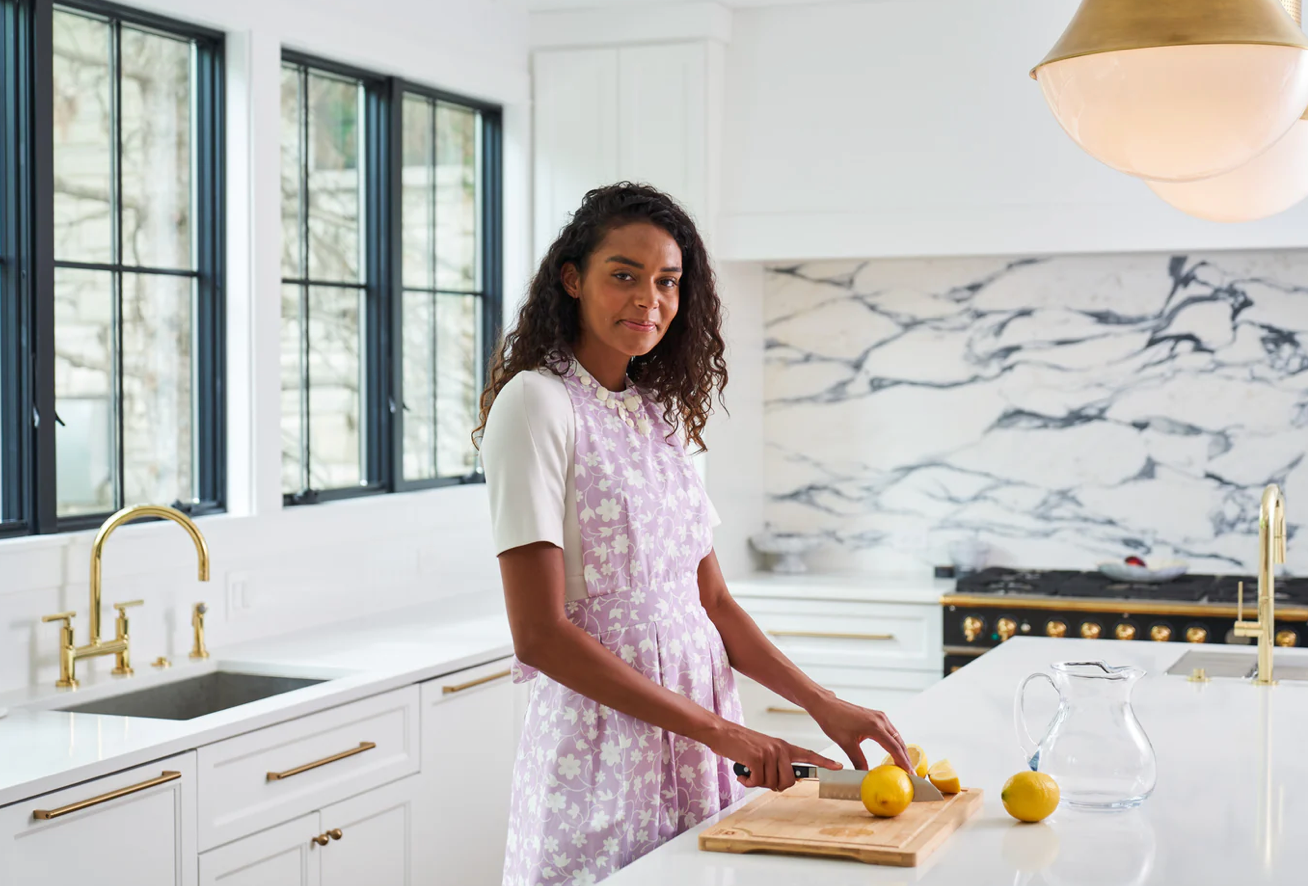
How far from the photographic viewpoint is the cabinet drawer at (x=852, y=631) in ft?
14.6

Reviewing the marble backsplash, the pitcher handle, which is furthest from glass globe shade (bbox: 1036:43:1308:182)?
the marble backsplash

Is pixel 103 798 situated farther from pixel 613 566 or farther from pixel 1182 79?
pixel 1182 79

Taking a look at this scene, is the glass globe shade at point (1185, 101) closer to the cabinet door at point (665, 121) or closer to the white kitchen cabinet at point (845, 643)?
the white kitchen cabinet at point (845, 643)

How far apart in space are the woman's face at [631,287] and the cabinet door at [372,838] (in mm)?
1447

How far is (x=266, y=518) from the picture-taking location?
3.65 metres

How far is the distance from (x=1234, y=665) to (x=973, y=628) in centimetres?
121

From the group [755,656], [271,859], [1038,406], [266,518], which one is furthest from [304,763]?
[1038,406]

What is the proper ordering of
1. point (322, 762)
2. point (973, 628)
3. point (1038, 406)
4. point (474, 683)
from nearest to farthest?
point (322, 762)
point (474, 683)
point (973, 628)
point (1038, 406)

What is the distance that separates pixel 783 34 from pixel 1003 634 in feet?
6.64

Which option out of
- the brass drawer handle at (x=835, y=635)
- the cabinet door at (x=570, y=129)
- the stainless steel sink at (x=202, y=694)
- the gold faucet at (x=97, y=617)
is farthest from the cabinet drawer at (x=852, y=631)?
the gold faucet at (x=97, y=617)

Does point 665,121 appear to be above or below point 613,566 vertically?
above

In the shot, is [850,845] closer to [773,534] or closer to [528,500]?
[528,500]

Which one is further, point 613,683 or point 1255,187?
point 1255,187

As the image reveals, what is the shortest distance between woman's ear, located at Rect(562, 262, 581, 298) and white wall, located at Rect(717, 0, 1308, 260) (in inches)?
109
